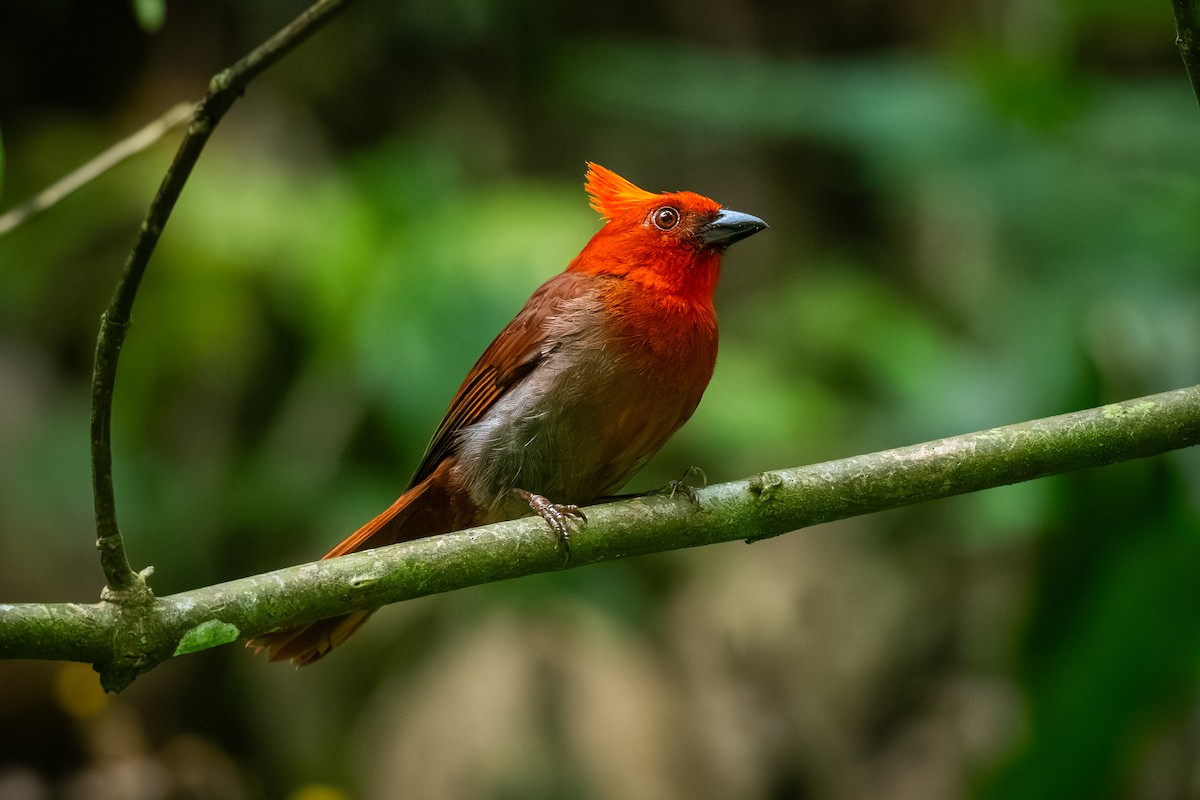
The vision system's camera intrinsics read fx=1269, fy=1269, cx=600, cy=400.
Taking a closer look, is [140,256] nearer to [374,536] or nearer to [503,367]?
[374,536]

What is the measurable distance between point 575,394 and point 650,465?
1.76m

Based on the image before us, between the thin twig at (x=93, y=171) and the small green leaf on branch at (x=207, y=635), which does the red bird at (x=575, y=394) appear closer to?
the small green leaf on branch at (x=207, y=635)

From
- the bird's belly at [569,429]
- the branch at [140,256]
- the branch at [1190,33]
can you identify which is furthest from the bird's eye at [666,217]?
the branch at [140,256]

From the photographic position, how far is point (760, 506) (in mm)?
2416

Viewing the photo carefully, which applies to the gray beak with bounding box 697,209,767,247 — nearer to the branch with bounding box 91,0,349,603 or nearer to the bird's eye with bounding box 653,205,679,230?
the bird's eye with bounding box 653,205,679,230

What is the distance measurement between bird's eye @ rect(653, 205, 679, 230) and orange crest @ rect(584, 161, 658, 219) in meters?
0.07

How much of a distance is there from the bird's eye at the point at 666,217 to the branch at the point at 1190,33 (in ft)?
4.65

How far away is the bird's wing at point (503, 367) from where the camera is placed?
3.16 metres

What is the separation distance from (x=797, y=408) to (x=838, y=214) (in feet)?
7.77

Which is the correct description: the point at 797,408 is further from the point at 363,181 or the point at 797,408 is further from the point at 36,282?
the point at 36,282

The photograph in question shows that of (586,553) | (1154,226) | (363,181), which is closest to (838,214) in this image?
(1154,226)

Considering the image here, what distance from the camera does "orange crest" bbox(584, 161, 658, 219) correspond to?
3457 mm

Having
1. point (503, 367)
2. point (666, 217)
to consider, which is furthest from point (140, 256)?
point (666, 217)

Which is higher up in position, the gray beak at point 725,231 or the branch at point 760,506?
the gray beak at point 725,231
